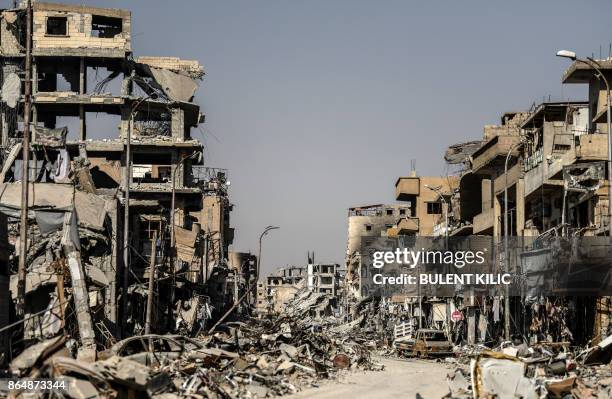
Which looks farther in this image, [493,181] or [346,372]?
[493,181]

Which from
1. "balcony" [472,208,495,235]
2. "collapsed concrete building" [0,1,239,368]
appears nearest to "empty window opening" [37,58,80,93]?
"collapsed concrete building" [0,1,239,368]

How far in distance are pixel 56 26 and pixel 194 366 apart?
63337 millimetres

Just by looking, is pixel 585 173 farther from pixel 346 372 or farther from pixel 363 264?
pixel 363 264

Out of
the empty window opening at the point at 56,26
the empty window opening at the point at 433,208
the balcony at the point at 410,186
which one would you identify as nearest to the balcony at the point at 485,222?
the empty window opening at the point at 433,208

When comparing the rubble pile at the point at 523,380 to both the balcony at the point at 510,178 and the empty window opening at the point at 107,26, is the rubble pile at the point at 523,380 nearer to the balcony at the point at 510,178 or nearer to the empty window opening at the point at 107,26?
the balcony at the point at 510,178

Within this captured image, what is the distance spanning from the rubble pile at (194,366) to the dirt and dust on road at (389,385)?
788 mm

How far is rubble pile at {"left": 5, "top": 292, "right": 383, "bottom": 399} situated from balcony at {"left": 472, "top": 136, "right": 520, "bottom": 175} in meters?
18.3

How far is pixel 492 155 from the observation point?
6400 centimetres

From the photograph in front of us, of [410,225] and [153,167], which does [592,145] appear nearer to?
[410,225]

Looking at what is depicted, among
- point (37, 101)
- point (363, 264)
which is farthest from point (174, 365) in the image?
point (363, 264)

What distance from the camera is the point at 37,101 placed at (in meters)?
83.8

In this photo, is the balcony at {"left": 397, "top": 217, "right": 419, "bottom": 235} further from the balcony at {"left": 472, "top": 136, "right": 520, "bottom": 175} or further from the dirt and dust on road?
the dirt and dust on road

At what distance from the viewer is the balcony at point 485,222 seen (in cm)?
6499

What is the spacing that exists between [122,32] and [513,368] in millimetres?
66662
